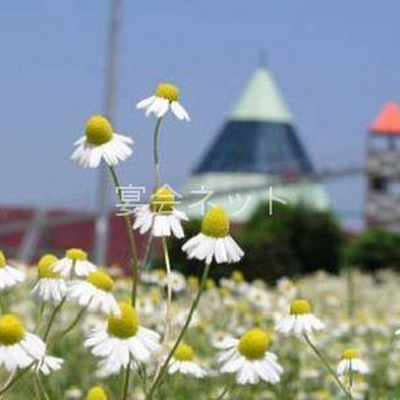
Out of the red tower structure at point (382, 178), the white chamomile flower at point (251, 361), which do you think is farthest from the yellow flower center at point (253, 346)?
the red tower structure at point (382, 178)

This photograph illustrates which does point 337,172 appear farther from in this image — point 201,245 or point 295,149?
point 201,245

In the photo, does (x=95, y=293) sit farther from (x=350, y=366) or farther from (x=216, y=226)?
(x=350, y=366)

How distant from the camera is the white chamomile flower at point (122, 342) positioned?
1.70 meters

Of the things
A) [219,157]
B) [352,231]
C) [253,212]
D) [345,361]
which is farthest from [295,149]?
[345,361]

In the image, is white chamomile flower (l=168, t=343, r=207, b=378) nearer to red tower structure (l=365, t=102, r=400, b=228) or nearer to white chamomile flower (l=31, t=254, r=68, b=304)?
white chamomile flower (l=31, t=254, r=68, b=304)

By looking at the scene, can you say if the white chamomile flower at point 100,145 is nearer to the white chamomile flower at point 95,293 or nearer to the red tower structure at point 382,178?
the white chamomile flower at point 95,293

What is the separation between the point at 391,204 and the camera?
43.4 metres

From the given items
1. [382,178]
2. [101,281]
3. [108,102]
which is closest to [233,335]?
[101,281]

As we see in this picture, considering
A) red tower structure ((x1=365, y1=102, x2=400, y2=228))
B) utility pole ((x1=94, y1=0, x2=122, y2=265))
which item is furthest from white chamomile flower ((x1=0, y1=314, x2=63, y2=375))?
red tower structure ((x1=365, y1=102, x2=400, y2=228))

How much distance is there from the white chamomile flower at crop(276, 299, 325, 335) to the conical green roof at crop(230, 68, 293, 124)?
4617 cm

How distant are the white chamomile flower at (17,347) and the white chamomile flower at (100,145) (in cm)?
32

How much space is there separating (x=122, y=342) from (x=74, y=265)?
308 mm

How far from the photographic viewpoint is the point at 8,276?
193 centimetres

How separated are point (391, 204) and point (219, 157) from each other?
766 centimetres
